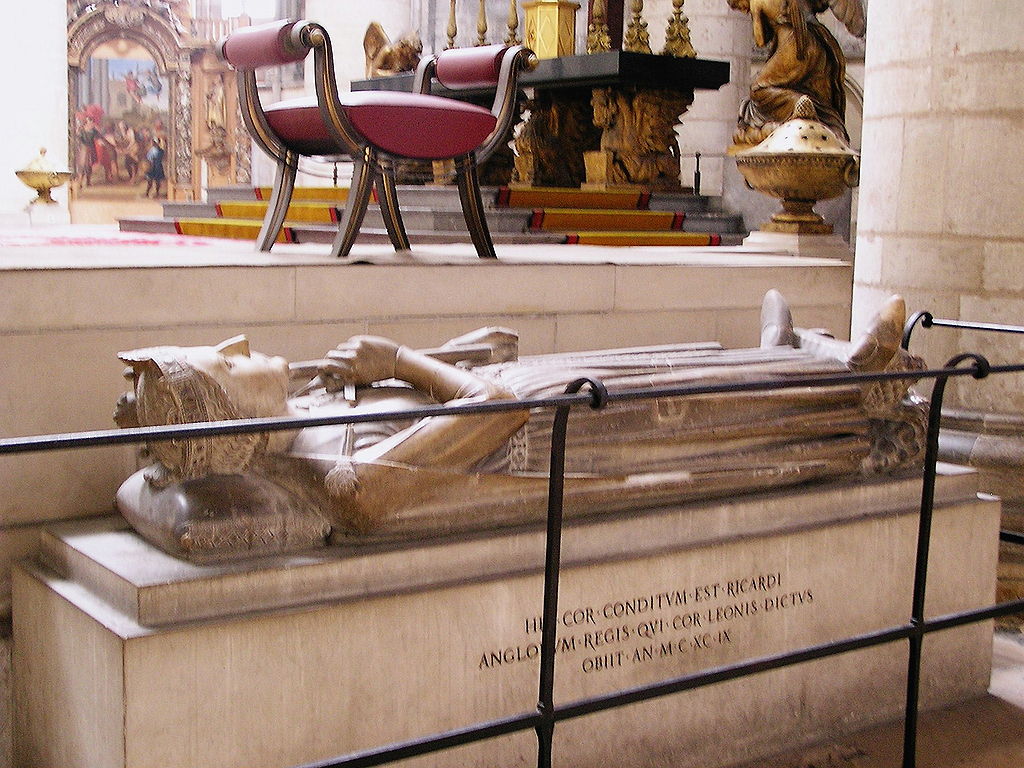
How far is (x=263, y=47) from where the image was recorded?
4492 mm

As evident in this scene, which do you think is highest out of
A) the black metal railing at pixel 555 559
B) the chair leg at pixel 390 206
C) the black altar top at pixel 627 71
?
the black altar top at pixel 627 71

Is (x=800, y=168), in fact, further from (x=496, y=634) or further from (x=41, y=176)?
(x=41, y=176)

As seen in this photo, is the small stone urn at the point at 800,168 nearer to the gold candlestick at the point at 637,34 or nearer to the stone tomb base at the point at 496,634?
the stone tomb base at the point at 496,634

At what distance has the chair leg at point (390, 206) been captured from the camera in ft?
15.2

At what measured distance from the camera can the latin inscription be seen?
2.95 m

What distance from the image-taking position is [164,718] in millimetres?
2471

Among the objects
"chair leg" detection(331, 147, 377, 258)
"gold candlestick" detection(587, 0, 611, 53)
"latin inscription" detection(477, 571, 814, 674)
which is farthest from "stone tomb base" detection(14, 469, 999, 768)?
"gold candlestick" detection(587, 0, 611, 53)

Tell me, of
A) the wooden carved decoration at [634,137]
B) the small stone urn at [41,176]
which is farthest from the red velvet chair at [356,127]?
the small stone urn at [41,176]

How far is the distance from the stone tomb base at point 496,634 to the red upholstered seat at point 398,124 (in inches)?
74.8

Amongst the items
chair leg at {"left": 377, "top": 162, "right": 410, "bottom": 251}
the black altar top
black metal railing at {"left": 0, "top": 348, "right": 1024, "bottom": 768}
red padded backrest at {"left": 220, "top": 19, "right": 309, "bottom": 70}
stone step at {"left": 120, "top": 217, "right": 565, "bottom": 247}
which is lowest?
black metal railing at {"left": 0, "top": 348, "right": 1024, "bottom": 768}

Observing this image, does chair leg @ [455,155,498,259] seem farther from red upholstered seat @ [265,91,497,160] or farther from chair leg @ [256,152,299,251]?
chair leg @ [256,152,299,251]

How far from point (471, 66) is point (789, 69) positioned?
4948 millimetres

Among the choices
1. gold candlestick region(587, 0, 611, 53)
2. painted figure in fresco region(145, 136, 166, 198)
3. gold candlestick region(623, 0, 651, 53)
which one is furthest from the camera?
painted figure in fresco region(145, 136, 166, 198)

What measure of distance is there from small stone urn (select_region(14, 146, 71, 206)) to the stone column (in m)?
8.03
